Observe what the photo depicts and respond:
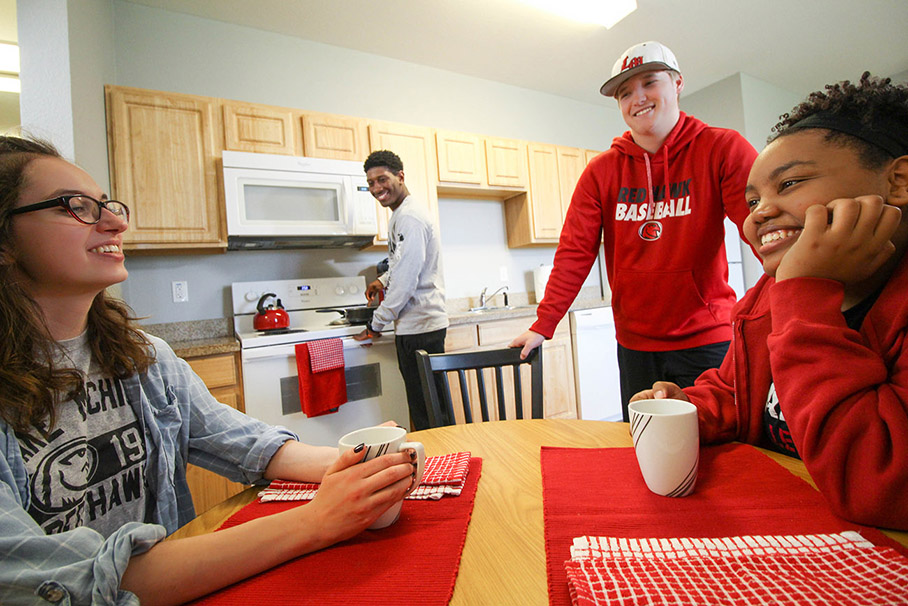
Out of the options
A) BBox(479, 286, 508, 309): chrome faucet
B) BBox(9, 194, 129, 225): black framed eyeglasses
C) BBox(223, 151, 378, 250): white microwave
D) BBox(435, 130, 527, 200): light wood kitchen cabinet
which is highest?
BBox(435, 130, 527, 200): light wood kitchen cabinet

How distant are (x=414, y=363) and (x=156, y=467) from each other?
1.62m

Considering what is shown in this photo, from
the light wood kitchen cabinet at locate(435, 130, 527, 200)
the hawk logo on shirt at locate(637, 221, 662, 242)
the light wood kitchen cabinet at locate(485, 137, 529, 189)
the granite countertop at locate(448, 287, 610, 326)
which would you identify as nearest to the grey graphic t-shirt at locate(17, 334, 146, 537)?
the hawk logo on shirt at locate(637, 221, 662, 242)

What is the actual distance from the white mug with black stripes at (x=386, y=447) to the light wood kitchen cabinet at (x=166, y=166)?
2291 mm

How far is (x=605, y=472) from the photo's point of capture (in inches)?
26.6

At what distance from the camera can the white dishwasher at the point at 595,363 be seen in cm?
329

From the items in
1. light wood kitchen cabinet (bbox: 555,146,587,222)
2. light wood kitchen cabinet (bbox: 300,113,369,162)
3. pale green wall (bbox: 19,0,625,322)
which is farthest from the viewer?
light wood kitchen cabinet (bbox: 555,146,587,222)

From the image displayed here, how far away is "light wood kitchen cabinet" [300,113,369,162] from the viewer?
273 centimetres

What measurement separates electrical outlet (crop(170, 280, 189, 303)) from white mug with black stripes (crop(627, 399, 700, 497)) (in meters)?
2.83

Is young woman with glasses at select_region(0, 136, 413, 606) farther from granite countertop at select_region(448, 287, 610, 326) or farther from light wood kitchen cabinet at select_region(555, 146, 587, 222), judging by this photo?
light wood kitchen cabinet at select_region(555, 146, 587, 222)

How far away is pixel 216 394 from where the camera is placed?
7.19 ft

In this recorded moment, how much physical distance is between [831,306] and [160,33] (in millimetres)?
3481

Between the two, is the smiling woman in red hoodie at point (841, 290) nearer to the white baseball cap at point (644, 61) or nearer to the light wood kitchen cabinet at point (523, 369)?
the white baseball cap at point (644, 61)

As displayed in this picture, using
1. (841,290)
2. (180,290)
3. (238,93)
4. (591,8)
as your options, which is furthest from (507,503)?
(238,93)

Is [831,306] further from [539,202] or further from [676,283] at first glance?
[539,202]
